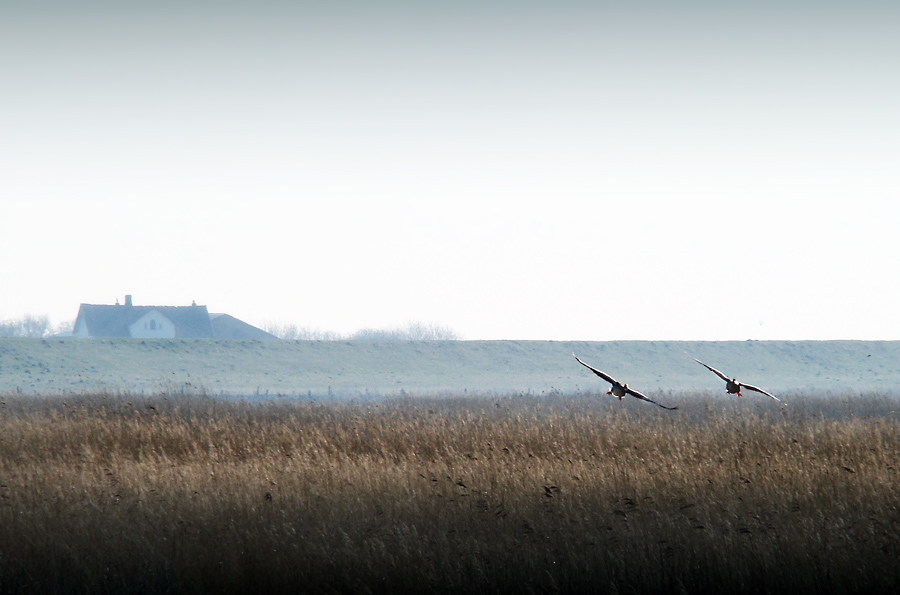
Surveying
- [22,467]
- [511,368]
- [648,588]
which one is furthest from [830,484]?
[511,368]

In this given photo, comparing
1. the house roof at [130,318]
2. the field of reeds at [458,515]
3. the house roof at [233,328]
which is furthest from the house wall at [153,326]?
the field of reeds at [458,515]

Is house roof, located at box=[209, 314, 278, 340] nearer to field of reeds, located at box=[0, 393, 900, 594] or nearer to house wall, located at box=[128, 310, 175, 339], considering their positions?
house wall, located at box=[128, 310, 175, 339]

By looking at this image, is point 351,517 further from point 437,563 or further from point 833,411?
point 833,411

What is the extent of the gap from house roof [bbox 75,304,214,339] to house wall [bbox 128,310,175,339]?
0.27 meters

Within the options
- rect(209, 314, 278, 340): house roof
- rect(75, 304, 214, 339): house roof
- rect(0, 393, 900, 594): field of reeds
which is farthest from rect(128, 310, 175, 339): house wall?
rect(0, 393, 900, 594): field of reeds

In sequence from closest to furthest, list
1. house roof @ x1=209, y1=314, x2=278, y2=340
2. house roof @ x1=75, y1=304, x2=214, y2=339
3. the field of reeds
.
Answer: the field of reeds < house roof @ x1=75, y1=304, x2=214, y2=339 < house roof @ x1=209, y1=314, x2=278, y2=340

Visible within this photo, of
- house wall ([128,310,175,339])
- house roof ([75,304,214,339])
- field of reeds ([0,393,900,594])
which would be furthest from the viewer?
house wall ([128,310,175,339])

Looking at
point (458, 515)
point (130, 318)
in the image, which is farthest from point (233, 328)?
point (458, 515)

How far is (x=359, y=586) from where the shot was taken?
17.9ft

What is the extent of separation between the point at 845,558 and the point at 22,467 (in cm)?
907

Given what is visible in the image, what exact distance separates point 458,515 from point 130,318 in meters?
58.1

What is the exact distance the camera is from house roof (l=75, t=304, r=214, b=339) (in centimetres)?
5847

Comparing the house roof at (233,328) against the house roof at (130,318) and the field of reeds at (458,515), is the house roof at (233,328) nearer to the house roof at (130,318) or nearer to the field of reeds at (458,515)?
the house roof at (130,318)

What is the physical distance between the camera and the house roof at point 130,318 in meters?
58.5
